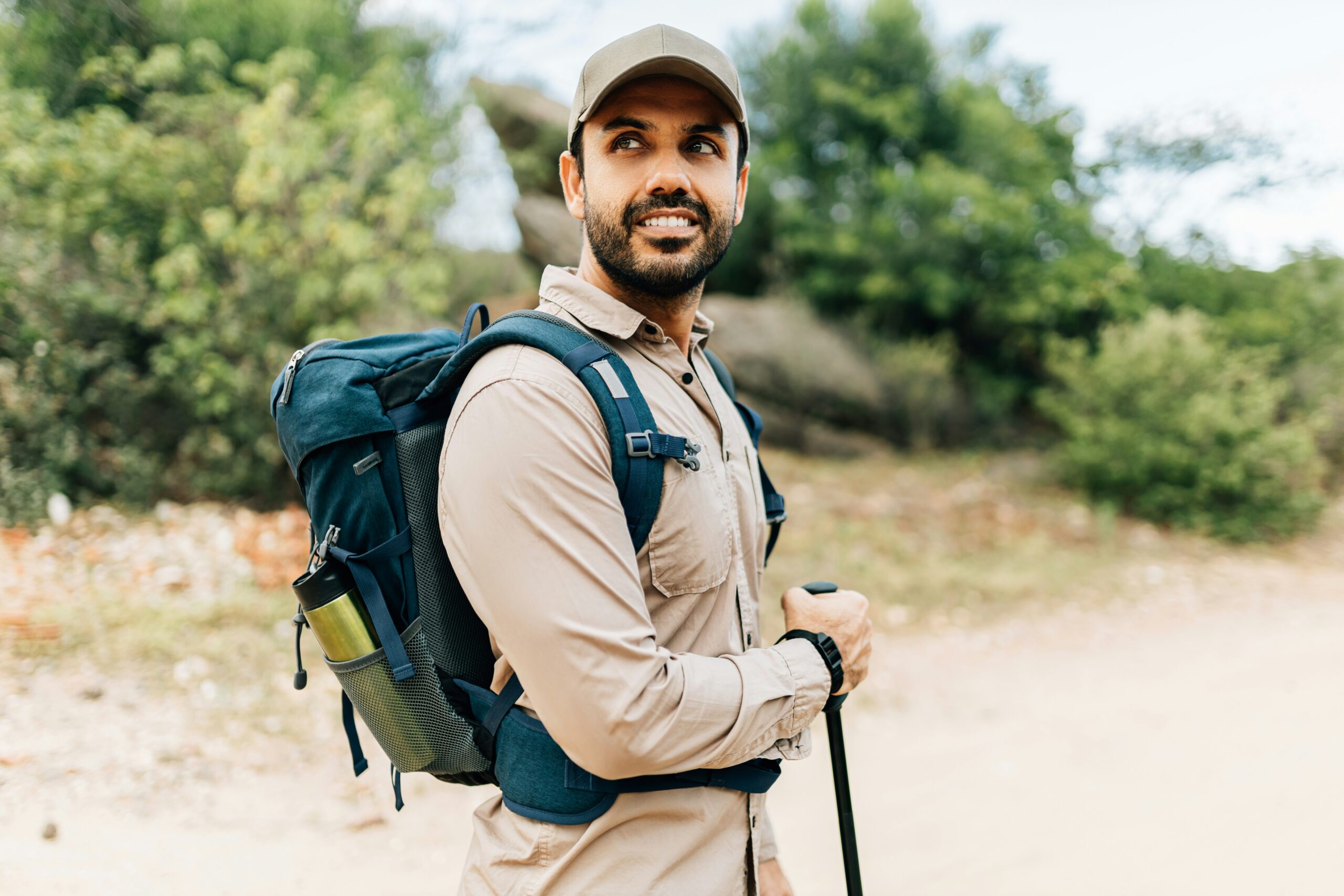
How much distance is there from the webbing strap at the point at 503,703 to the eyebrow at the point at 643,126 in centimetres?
102

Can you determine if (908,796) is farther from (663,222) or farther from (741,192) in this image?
(663,222)

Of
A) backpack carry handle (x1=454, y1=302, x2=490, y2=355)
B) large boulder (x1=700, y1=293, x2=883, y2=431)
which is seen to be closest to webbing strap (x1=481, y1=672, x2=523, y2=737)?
backpack carry handle (x1=454, y1=302, x2=490, y2=355)

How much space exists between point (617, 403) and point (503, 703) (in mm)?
561

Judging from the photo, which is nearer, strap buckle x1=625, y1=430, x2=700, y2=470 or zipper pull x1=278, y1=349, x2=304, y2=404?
strap buckle x1=625, y1=430, x2=700, y2=470

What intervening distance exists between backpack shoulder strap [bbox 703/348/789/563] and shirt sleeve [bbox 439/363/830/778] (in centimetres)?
62

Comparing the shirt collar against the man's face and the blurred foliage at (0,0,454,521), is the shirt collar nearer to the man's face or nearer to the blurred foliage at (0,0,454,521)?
the man's face

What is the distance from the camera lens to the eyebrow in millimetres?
1581

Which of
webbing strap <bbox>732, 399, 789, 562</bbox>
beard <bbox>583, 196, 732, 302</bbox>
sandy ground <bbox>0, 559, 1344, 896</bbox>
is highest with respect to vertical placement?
beard <bbox>583, 196, 732, 302</bbox>

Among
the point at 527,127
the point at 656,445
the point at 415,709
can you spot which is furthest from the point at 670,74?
the point at 527,127

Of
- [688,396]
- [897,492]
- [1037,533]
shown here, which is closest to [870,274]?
[897,492]

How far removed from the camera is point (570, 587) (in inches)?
47.6

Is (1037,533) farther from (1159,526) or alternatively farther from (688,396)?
(688,396)

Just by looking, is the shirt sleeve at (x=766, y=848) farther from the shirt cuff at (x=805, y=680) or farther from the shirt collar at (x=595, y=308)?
the shirt collar at (x=595, y=308)

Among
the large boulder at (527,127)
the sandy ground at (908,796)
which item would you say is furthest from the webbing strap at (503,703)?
the large boulder at (527,127)
